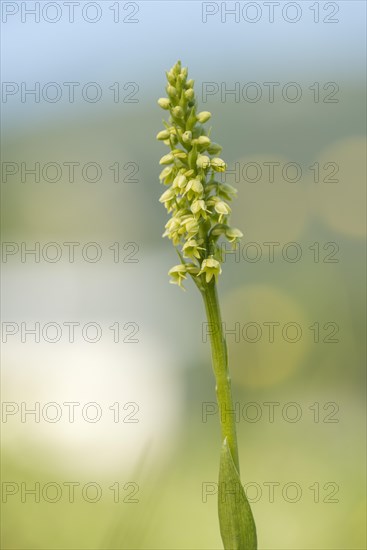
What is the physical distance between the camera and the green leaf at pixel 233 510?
117cm

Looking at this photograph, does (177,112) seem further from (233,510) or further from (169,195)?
(233,510)

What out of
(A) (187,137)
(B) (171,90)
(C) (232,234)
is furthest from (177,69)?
(C) (232,234)

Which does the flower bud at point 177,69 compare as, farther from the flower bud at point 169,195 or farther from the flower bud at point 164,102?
the flower bud at point 169,195

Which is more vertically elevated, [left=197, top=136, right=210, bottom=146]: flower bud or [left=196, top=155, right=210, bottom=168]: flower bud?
[left=197, top=136, right=210, bottom=146]: flower bud

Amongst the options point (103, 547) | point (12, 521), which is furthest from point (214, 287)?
point (12, 521)

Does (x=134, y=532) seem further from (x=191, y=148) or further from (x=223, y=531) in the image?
(x=191, y=148)

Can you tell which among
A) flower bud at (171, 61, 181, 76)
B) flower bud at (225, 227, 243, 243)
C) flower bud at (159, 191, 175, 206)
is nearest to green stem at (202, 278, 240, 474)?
flower bud at (225, 227, 243, 243)

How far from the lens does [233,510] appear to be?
1190 mm

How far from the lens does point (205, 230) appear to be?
1.23 metres

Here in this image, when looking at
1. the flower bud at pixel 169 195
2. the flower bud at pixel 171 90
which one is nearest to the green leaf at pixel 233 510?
the flower bud at pixel 169 195

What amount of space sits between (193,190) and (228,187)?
0.31 feet

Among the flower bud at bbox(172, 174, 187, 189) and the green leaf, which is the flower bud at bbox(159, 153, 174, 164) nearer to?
the flower bud at bbox(172, 174, 187, 189)

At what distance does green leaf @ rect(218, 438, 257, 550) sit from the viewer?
117 centimetres

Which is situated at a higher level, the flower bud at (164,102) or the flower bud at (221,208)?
the flower bud at (164,102)
